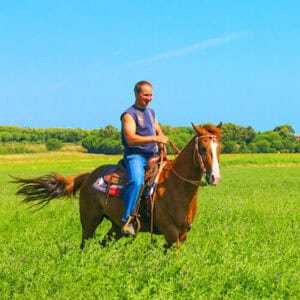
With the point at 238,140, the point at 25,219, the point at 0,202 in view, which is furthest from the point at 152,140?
the point at 238,140

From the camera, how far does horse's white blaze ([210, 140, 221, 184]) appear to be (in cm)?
644

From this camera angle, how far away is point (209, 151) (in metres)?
6.68

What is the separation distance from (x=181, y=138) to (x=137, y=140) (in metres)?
74.8

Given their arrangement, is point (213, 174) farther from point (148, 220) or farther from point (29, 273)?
point (29, 273)

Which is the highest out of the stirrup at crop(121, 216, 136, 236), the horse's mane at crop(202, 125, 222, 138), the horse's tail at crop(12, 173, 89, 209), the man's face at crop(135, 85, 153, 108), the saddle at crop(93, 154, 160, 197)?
the man's face at crop(135, 85, 153, 108)

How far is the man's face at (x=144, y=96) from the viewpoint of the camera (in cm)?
765

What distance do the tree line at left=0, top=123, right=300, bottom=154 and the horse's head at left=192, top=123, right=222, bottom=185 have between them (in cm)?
6467

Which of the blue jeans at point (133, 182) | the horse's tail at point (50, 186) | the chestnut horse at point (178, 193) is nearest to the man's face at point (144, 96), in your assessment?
the blue jeans at point (133, 182)

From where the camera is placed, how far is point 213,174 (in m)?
6.48

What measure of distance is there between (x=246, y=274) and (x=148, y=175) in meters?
2.53

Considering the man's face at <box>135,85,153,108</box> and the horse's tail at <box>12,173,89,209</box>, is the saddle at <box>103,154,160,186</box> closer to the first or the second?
the man's face at <box>135,85,153,108</box>

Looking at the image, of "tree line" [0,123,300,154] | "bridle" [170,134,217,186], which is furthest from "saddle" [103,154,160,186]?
"tree line" [0,123,300,154]

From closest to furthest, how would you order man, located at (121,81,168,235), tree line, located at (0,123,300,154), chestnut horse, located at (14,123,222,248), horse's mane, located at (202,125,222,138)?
chestnut horse, located at (14,123,222,248) < horse's mane, located at (202,125,222,138) < man, located at (121,81,168,235) < tree line, located at (0,123,300,154)

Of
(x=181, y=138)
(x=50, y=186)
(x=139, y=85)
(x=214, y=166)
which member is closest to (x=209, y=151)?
(x=214, y=166)
